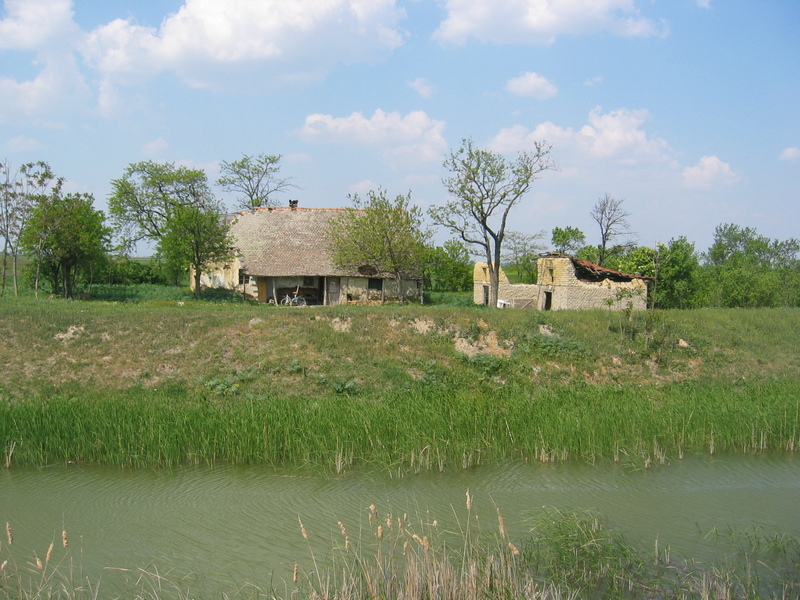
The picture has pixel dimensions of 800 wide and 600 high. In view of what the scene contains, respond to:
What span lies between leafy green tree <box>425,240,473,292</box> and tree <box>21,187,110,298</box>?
1667 centimetres

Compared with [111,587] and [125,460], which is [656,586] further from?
[125,460]

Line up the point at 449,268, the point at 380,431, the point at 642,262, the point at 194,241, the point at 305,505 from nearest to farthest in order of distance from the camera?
the point at 305,505 < the point at 380,431 < the point at 194,241 < the point at 642,262 < the point at 449,268

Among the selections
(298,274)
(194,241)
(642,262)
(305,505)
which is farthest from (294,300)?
(305,505)

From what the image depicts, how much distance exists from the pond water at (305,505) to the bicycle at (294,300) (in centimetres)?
2073

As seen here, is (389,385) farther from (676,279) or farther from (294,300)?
(676,279)

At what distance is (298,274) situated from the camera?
3225cm

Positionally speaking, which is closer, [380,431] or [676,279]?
[380,431]

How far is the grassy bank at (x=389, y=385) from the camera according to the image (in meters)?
11.1

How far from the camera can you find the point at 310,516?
8688 millimetres

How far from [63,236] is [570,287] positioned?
2377 cm

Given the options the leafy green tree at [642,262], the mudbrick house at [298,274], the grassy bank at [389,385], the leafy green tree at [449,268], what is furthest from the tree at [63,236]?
the leafy green tree at [642,262]

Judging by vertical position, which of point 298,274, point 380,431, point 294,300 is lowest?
point 380,431

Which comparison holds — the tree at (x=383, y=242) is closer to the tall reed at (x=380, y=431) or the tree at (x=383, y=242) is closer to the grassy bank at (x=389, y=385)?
the grassy bank at (x=389, y=385)

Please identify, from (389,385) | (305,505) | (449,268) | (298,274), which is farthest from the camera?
(449,268)
